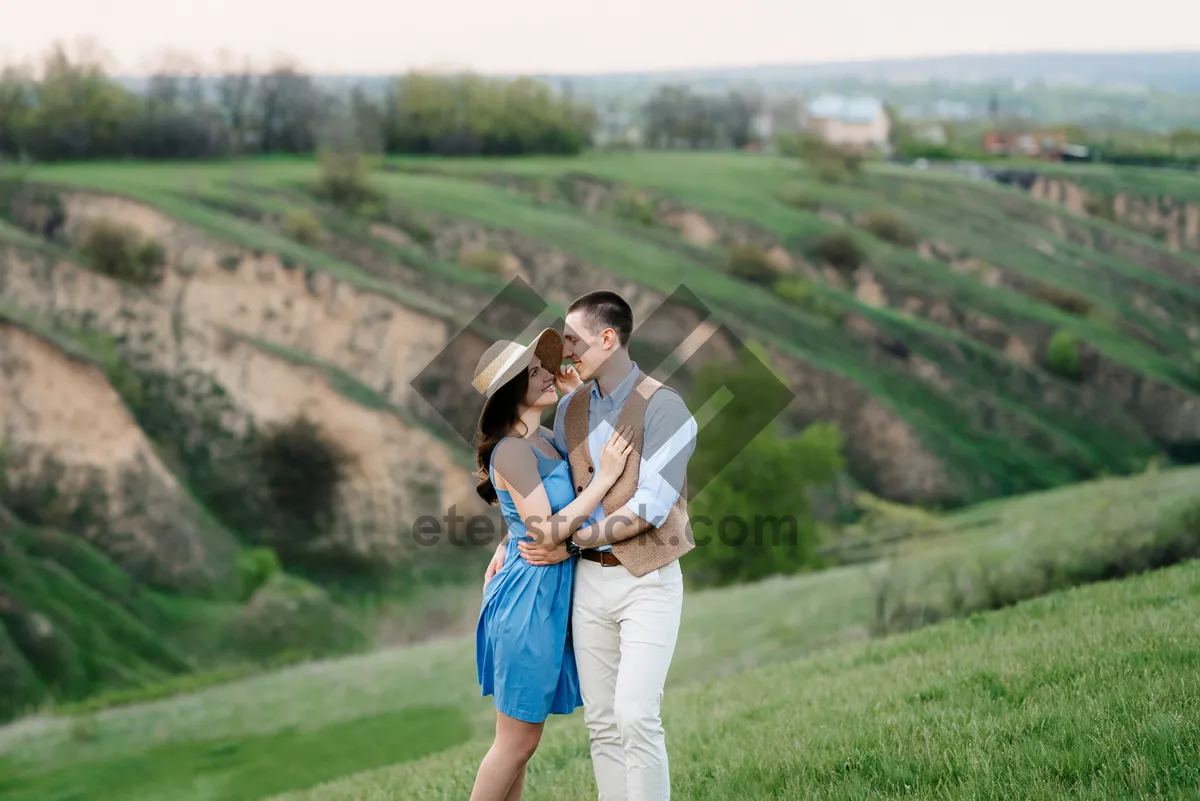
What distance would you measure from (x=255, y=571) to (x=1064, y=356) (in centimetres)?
3982

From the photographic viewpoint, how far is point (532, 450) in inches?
231

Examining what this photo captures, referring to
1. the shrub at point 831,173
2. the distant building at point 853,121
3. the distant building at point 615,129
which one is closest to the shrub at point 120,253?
the distant building at point 615,129

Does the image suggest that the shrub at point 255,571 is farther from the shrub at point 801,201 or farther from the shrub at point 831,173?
the shrub at point 831,173

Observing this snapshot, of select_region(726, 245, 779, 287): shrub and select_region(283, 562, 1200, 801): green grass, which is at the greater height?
select_region(283, 562, 1200, 801): green grass

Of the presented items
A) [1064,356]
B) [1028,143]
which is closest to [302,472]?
[1064,356]

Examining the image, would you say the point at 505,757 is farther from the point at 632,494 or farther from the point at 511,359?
the point at 511,359

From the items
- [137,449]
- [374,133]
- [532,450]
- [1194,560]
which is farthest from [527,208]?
[532,450]

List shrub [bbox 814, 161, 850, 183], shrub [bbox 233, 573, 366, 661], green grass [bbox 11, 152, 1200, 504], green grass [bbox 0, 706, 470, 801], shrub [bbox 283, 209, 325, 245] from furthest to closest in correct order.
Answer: shrub [bbox 814, 161, 850, 183], green grass [bbox 11, 152, 1200, 504], shrub [bbox 283, 209, 325, 245], shrub [bbox 233, 573, 366, 661], green grass [bbox 0, 706, 470, 801]

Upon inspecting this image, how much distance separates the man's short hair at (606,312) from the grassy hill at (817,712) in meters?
2.61

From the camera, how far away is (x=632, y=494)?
579 centimetres

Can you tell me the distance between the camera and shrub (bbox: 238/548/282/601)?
105 ft

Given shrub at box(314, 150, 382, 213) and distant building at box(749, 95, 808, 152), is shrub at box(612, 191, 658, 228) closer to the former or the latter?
shrub at box(314, 150, 382, 213)

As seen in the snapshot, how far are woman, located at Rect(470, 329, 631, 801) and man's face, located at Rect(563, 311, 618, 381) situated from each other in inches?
4.0

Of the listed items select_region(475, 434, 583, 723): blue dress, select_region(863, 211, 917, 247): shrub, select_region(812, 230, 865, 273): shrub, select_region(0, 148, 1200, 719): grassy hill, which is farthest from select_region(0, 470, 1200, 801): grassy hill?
select_region(863, 211, 917, 247): shrub
